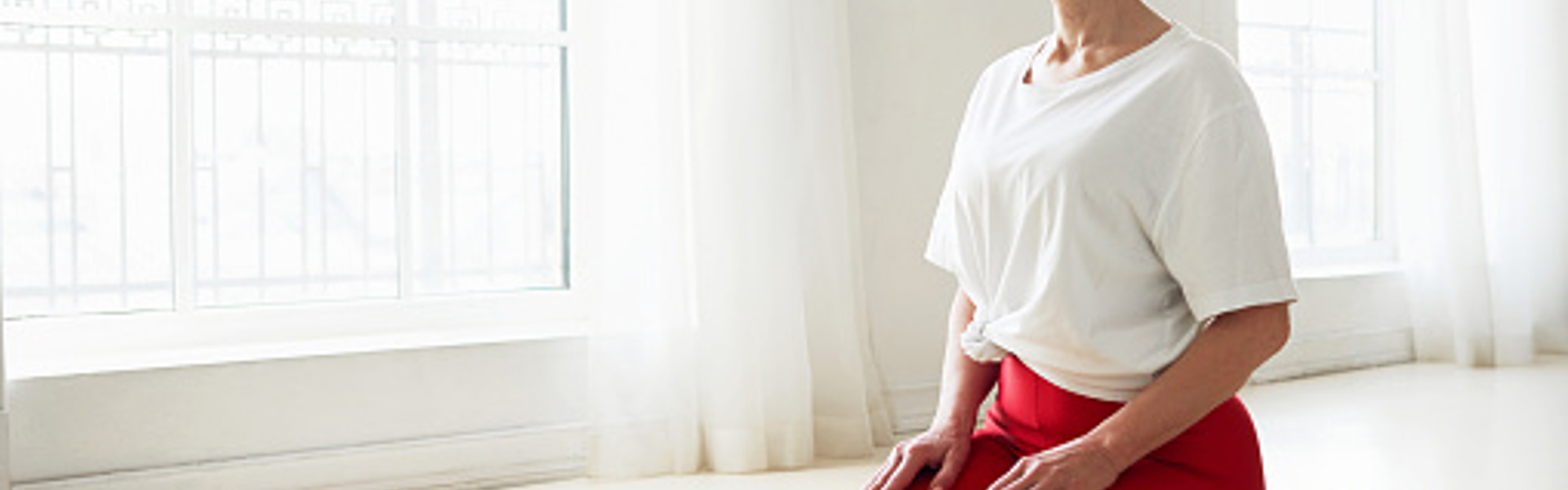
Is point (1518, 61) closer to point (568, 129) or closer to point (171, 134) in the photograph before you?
point (568, 129)

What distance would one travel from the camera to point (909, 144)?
3982 mm

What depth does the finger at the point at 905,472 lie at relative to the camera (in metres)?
1.59

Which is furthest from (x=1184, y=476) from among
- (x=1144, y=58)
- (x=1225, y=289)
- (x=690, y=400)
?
(x=690, y=400)

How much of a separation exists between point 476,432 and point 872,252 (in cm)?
116

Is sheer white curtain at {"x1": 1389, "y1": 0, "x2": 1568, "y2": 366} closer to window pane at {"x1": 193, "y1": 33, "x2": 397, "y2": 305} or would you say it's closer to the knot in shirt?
window pane at {"x1": 193, "y1": 33, "x2": 397, "y2": 305}

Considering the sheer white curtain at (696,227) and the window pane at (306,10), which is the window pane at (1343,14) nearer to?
the sheer white curtain at (696,227)

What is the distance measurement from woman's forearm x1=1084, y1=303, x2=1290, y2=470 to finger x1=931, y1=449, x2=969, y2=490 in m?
0.19

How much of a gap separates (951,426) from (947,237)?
0.23 m

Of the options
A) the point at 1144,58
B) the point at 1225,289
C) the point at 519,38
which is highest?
the point at 519,38

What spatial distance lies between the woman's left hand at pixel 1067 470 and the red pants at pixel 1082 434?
39 mm

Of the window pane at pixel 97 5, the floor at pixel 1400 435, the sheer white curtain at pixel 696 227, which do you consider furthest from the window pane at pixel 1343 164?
the window pane at pixel 97 5

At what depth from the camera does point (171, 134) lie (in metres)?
3.29

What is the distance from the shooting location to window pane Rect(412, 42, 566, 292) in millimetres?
3617

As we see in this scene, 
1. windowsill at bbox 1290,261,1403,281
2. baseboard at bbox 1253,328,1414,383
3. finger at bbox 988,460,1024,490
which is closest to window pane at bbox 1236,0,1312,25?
windowsill at bbox 1290,261,1403,281
